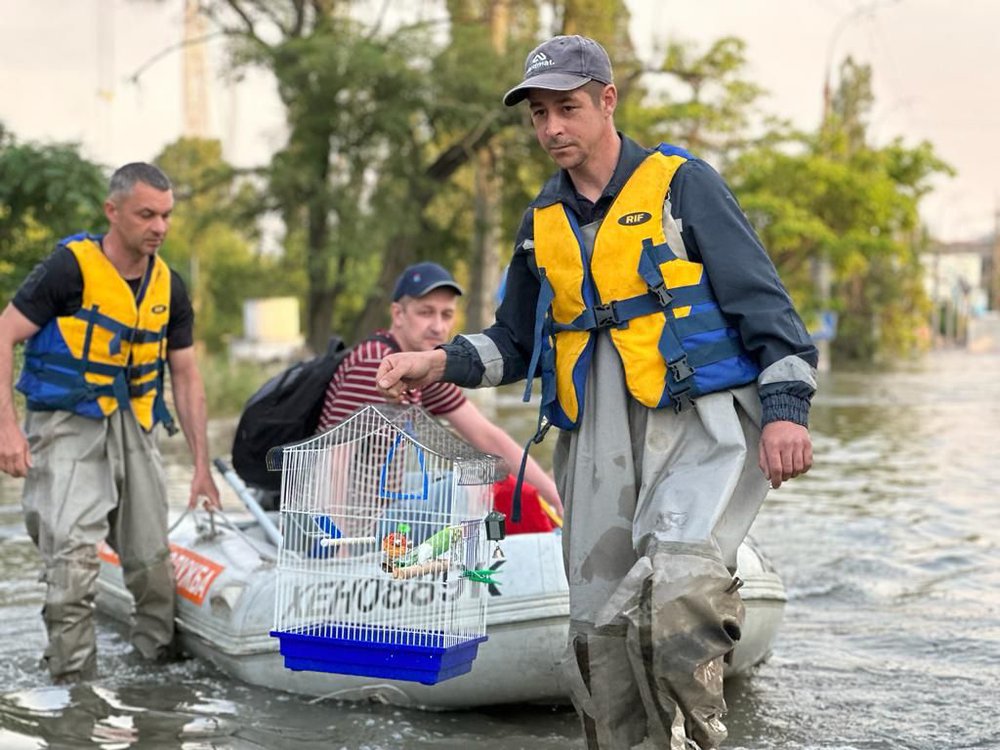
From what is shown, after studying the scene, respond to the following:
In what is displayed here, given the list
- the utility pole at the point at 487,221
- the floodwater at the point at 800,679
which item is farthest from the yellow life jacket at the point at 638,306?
the utility pole at the point at 487,221

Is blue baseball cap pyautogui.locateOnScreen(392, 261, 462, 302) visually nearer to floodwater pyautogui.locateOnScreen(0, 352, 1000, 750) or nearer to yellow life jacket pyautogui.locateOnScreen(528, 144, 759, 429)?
floodwater pyautogui.locateOnScreen(0, 352, 1000, 750)

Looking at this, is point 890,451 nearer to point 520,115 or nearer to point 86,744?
point 520,115

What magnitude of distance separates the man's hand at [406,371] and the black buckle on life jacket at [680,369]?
0.78m

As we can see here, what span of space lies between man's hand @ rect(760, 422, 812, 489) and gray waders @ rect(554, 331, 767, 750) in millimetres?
118

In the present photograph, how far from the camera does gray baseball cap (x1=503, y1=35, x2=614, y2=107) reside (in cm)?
411

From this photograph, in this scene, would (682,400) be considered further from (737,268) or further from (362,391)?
(362,391)

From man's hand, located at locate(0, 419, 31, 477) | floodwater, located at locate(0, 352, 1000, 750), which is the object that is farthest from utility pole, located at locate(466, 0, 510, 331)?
man's hand, located at locate(0, 419, 31, 477)

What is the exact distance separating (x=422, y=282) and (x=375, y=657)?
2276 millimetres

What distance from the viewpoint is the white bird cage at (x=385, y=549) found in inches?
187

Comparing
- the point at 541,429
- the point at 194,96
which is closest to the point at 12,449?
the point at 541,429

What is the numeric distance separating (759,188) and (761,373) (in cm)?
3442

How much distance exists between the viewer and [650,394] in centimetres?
407

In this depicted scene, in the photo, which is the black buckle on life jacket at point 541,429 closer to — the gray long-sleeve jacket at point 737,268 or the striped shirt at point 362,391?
the gray long-sleeve jacket at point 737,268

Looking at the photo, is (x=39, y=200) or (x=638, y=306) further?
(x=39, y=200)
